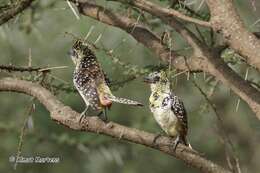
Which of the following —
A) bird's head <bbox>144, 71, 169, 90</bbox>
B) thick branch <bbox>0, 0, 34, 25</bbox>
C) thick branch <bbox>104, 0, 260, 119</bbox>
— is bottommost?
bird's head <bbox>144, 71, 169, 90</bbox>

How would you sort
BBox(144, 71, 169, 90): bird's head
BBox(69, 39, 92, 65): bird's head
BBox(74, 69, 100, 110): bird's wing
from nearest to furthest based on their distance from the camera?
BBox(74, 69, 100, 110): bird's wing < BBox(69, 39, 92, 65): bird's head < BBox(144, 71, 169, 90): bird's head

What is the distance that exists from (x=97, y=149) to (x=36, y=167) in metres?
1.15

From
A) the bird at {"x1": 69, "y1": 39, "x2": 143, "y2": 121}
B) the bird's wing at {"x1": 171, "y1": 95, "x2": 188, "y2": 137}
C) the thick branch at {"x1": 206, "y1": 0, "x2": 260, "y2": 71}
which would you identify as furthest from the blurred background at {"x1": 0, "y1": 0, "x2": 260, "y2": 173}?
the thick branch at {"x1": 206, "y1": 0, "x2": 260, "y2": 71}

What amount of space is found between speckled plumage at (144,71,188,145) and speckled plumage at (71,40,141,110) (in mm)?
312

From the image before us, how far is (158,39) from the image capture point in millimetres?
3701

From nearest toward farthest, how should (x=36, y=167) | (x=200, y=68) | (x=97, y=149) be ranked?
(x=200, y=68) < (x=97, y=149) < (x=36, y=167)

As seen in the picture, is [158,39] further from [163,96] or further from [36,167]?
[36,167]

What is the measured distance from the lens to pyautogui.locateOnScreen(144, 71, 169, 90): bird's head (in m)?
3.69

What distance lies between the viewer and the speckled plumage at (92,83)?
341cm

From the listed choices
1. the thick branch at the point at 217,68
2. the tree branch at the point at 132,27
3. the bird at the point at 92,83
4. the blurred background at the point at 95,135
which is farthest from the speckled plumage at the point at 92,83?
the blurred background at the point at 95,135

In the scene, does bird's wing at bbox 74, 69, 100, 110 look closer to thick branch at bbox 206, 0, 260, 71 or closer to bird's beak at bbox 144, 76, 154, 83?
bird's beak at bbox 144, 76, 154, 83

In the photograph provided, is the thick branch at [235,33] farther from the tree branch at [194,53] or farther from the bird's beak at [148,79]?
the bird's beak at [148,79]

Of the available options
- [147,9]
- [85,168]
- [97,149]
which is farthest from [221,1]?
[85,168]

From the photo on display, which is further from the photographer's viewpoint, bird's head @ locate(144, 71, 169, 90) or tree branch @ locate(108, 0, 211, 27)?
bird's head @ locate(144, 71, 169, 90)
